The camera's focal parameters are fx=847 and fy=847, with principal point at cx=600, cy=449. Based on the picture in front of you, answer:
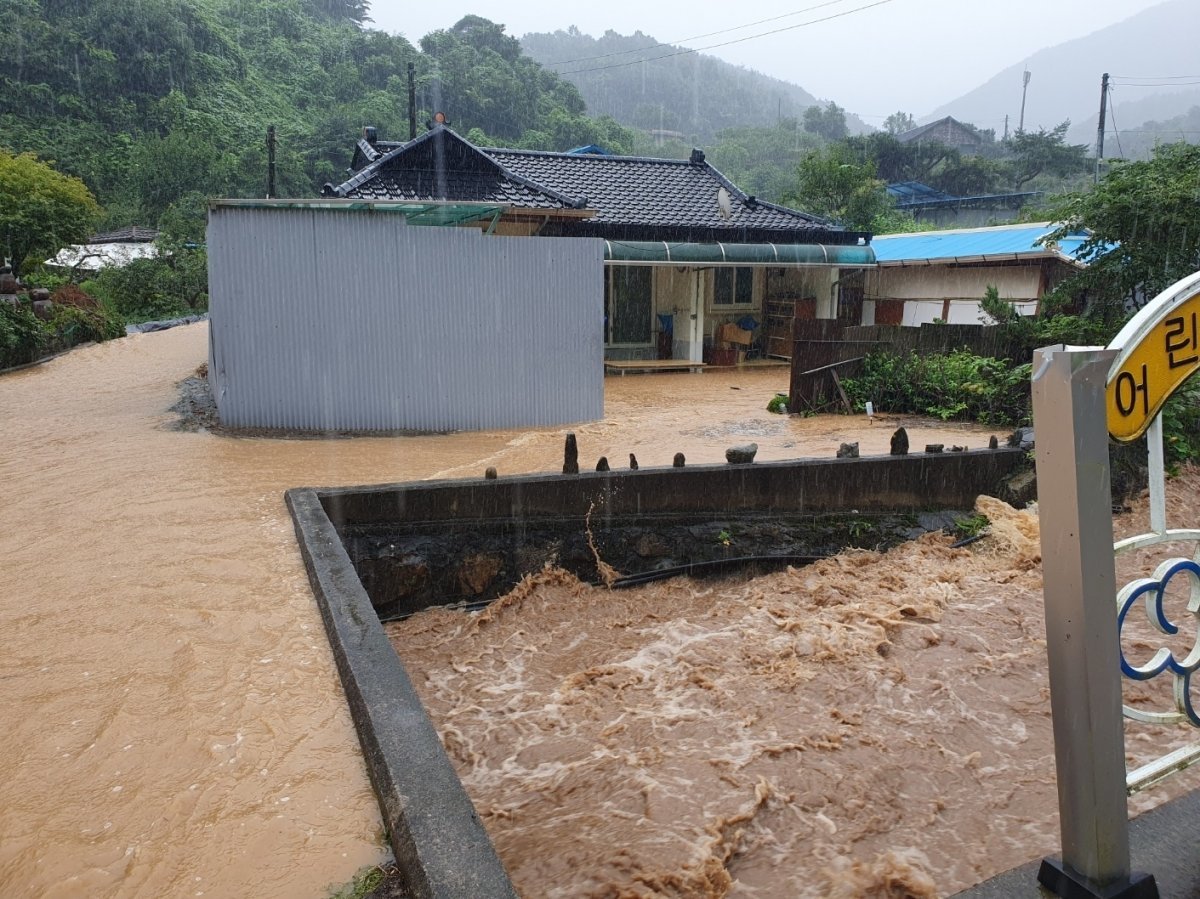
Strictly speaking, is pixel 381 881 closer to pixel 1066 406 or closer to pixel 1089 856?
pixel 1089 856

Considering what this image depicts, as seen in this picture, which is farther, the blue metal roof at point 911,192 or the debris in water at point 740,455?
the blue metal roof at point 911,192

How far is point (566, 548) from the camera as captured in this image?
27.9 ft

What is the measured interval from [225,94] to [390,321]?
139 ft

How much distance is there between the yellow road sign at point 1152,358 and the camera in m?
1.89

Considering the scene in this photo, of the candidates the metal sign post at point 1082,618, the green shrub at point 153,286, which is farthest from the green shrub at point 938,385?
the green shrub at point 153,286

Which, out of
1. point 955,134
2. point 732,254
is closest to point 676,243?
point 732,254

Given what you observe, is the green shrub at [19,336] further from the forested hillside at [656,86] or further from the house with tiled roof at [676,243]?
the forested hillside at [656,86]

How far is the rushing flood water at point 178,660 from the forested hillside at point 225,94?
26.5 m

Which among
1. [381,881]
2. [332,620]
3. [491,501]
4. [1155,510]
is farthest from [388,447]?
[1155,510]

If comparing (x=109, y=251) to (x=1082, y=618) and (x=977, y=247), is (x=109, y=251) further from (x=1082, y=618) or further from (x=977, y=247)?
(x=1082, y=618)

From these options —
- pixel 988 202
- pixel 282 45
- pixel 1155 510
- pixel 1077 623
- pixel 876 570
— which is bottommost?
pixel 876 570

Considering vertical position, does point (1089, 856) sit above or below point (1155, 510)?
below

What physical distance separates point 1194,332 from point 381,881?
287cm

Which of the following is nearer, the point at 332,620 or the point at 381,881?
the point at 381,881
